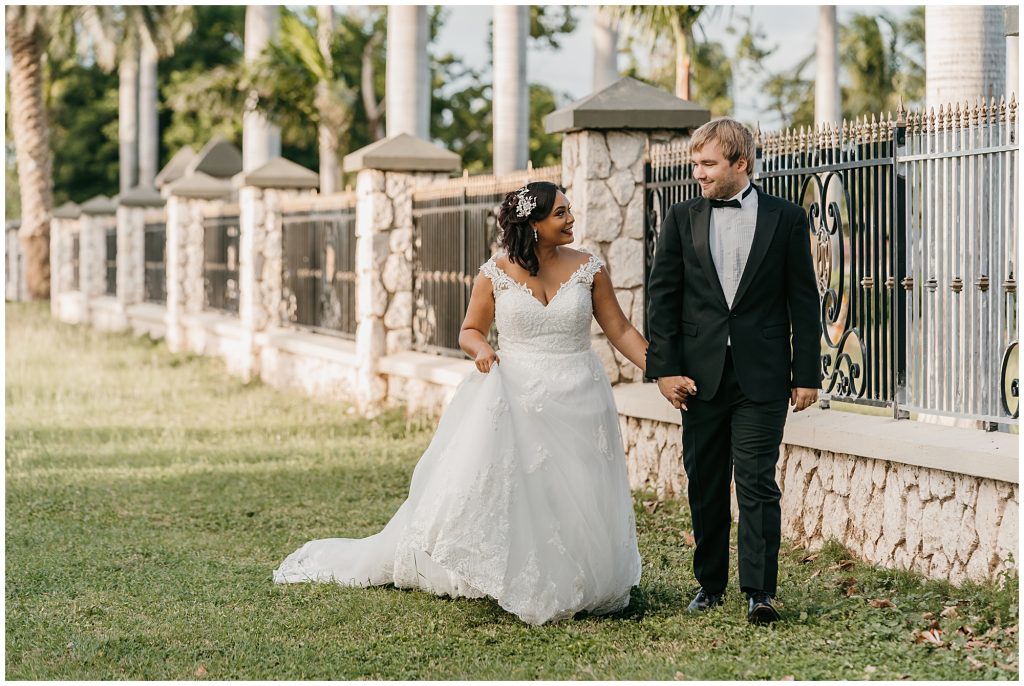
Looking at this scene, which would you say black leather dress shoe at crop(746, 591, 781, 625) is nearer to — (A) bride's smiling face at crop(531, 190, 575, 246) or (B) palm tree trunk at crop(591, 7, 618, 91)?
(A) bride's smiling face at crop(531, 190, 575, 246)

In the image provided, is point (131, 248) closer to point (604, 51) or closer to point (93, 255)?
point (93, 255)

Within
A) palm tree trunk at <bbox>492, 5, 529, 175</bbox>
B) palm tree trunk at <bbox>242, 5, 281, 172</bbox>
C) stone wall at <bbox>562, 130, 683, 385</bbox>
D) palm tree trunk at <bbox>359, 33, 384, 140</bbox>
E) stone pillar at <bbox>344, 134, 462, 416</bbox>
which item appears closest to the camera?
stone wall at <bbox>562, 130, 683, 385</bbox>

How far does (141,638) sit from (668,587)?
95.7 inches

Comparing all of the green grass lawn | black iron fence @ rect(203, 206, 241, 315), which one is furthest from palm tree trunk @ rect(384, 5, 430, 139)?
the green grass lawn

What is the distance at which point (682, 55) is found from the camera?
18562 millimetres

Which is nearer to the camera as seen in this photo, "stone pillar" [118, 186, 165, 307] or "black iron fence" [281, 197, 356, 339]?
"black iron fence" [281, 197, 356, 339]

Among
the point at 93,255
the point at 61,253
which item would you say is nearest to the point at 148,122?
the point at 61,253

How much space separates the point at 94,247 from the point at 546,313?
78.5 ft

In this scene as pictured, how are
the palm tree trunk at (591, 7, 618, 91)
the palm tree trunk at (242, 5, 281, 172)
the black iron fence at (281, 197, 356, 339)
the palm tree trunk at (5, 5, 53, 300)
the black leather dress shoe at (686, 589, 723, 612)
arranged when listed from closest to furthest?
the black leather dress shoe at (686, 589, 723, 612)
the black iron fence at (281, 197, 356, 339)
the palm tree trunk at (591, 7, 618, 91)
the palm tree trunk at (242, 5, 281, 172)
the palm tree trunk at (5, 5, 53, 300)

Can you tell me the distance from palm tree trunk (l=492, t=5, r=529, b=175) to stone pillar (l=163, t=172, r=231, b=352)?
510cm

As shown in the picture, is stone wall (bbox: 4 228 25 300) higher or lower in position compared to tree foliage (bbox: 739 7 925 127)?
lower

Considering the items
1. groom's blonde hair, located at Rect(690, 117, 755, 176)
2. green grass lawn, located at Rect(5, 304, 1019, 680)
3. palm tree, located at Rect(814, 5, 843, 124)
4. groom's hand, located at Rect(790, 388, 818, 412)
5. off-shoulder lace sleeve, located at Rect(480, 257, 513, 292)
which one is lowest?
green grass lawn, located at Rect(5, 304, 1019, 680)

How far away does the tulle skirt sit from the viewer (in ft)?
19.1

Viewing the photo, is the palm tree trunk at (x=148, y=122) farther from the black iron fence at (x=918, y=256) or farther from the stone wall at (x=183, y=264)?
the black iron fence at (x=918, y=256)
